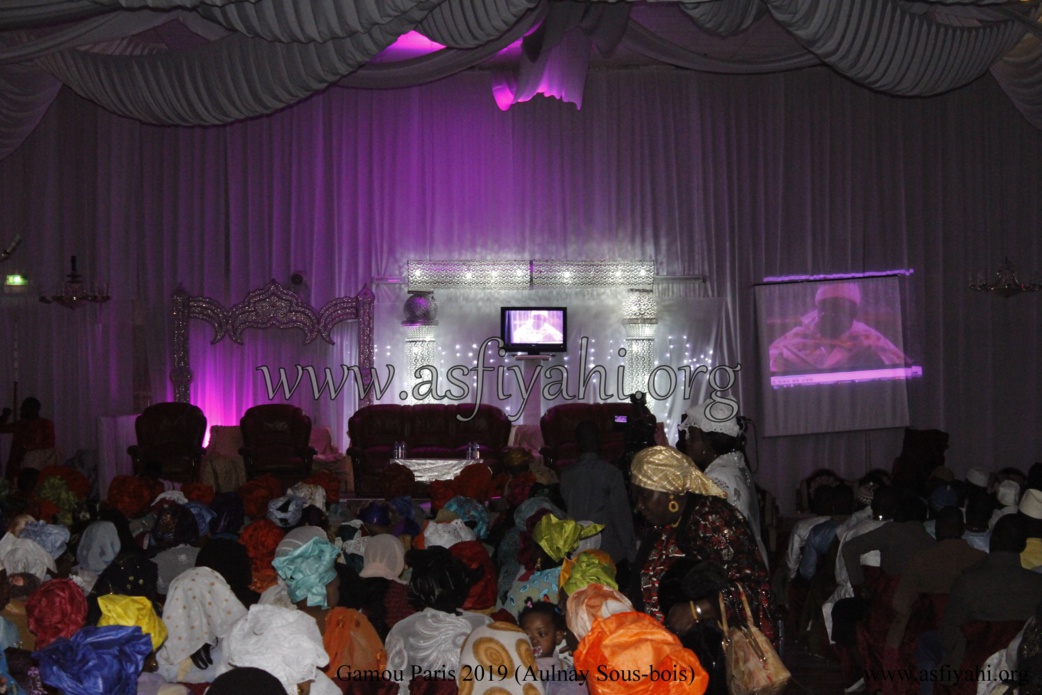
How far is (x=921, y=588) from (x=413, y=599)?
106 inches

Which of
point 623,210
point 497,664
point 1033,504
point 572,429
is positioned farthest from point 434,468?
point 497,664

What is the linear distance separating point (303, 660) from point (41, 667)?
0.73 meters

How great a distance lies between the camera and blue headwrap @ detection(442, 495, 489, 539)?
21.4ft

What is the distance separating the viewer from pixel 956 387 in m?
14.4

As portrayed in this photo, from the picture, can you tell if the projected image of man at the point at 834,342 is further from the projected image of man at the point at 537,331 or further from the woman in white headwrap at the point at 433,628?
the woman in white headwrap at the point at 433,628

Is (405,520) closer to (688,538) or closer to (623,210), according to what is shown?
(688,538)

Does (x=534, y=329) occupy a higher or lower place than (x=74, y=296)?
lower

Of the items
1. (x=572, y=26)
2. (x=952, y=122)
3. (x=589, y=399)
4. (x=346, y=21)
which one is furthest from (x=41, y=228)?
(x=952, y=122)

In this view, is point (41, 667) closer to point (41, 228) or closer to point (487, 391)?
point (487, 391)

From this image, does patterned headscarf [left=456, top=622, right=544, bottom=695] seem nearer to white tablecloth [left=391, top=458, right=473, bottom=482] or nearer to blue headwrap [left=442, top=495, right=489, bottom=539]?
blue headwrap [left=442, top=495, right=489, bottom=539]

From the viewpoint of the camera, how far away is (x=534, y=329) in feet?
46.1

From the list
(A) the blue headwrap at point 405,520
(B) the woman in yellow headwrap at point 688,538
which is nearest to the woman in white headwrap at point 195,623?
(B) the woman in yellow headwrap at point 688,538

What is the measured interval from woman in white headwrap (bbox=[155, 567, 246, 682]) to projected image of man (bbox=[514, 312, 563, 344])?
982 cm

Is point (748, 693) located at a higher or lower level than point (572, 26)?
lower
